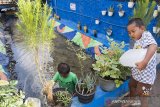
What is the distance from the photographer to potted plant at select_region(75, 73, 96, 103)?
14.9ft

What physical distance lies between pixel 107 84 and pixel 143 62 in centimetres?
112

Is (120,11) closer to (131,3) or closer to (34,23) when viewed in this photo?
(131,3)

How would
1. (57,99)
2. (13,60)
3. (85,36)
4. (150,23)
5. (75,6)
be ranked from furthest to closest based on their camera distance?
(75,6), (85,36), (13,60), (150,23), (57,99)

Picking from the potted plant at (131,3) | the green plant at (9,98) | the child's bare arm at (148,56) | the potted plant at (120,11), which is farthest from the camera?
the potted plant at (120,11)

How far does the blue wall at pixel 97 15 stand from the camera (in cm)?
816

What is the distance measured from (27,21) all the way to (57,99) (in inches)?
52.1

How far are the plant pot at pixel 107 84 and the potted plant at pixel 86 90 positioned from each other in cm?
28

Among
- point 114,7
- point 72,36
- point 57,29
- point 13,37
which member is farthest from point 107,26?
point 13,37

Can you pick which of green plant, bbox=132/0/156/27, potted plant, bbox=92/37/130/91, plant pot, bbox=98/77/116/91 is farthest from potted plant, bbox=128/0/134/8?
plant pot, bbox=98/77/116/91

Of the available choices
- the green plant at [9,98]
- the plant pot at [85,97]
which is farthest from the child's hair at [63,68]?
the green plant at [9,98]

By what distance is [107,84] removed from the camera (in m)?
4.87

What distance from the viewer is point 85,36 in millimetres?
9445

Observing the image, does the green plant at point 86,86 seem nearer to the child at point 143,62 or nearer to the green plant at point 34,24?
the child at point 143,62

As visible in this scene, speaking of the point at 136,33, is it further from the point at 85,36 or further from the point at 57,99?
the point at 85,36
